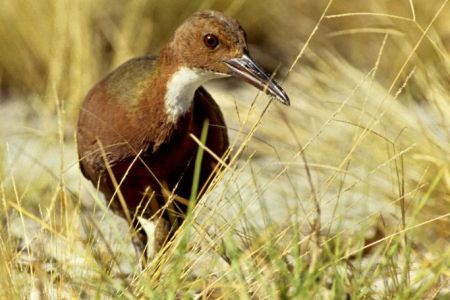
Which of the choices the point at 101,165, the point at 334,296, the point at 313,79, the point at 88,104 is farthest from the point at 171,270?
the point at 313,79

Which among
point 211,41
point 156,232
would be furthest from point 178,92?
point 156,232

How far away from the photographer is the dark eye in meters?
4.01

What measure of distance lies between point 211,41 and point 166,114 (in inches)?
11.4

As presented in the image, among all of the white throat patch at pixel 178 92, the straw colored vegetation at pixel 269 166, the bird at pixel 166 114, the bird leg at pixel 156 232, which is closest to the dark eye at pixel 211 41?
the bird at pixel 166 114

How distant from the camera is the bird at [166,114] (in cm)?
401

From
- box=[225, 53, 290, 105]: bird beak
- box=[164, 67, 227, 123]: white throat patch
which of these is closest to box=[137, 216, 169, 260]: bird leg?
box=[164, 67, 227, 123]: white throat patch

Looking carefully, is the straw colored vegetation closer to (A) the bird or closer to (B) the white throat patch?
(A) the bird

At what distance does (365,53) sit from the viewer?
263 inches

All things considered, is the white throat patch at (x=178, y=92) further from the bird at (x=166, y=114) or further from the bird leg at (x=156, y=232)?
the bird leg at (x=156, y=232)

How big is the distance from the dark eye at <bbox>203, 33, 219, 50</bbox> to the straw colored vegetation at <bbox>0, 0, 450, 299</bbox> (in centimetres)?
25

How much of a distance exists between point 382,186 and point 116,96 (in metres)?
1.08

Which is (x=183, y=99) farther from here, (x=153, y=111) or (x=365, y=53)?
(x=365, y=53)

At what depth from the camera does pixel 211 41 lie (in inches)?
158

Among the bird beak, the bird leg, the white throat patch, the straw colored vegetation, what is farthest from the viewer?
the bird leg
